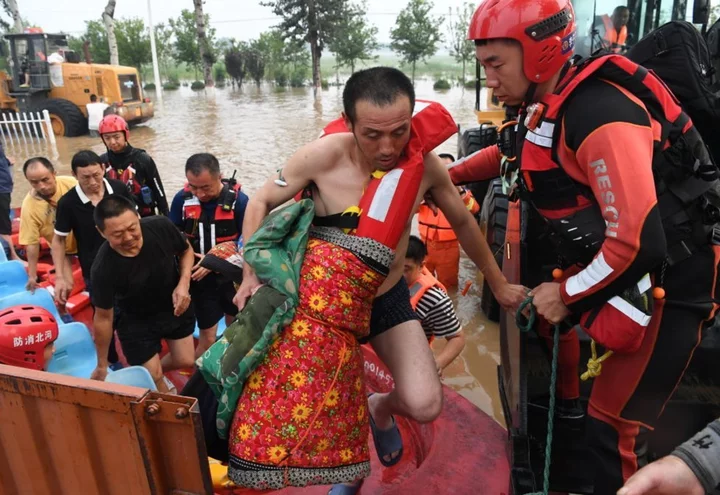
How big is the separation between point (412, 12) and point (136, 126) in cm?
2635

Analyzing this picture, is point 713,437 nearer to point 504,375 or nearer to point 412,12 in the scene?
point 504,375

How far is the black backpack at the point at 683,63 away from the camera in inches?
90.5

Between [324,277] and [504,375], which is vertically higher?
[324,277]

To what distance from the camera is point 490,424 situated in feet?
9.55

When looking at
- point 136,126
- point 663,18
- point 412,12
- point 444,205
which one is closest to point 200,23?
point 136,126

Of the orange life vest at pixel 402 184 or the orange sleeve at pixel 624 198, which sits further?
the orange life vest at pixel 402 184

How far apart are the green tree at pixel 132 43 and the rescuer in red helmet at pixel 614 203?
47.4 meters

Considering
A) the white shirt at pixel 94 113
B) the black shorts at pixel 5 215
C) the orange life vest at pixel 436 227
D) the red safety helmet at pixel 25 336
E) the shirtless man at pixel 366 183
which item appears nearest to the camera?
the shirtless man at pixel 366 183

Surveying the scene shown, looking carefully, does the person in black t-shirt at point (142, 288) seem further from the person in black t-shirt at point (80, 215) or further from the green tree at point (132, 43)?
the green tree at point (132, 43)

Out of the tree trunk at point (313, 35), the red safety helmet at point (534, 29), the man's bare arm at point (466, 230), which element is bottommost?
the man's bare arm at point (466, 230)

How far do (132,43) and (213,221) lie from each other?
148 feet

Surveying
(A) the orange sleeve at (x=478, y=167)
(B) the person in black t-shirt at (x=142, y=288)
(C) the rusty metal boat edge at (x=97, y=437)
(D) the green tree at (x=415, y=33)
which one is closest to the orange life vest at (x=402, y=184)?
(A) the orange sleeve at (x=478, y=167)

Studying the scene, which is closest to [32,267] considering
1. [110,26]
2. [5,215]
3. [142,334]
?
[142,334]

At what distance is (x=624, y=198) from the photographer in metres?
1.69
